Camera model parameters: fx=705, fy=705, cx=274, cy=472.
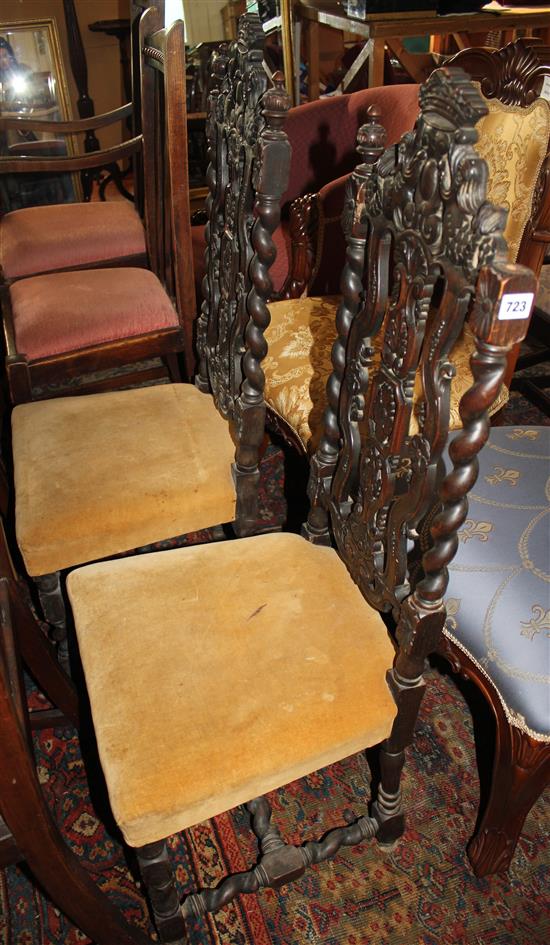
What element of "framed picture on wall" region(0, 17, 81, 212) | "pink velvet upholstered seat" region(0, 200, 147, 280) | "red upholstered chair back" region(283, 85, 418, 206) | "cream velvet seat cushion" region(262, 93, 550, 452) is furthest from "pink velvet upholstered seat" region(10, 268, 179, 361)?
"framed picture on wall" region(0, 17, 81, 212)

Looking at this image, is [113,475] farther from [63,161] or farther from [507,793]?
[63,161]

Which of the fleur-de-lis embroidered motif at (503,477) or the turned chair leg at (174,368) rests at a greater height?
the fleur-de-lis embroidered motif at (503,477)

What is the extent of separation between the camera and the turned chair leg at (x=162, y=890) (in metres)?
0.92

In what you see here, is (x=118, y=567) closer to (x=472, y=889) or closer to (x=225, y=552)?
(x=225, y=552)

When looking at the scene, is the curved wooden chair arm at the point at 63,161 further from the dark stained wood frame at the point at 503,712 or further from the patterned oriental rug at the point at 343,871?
the patterned oriental rug at the point at 343,871

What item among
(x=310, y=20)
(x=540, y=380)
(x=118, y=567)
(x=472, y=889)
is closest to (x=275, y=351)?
(x=118, y=567)

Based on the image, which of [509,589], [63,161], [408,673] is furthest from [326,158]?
[408,673]

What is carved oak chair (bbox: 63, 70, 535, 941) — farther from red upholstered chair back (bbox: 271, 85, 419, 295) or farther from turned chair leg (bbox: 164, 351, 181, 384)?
turned chair leg (bbox: 164, 351, 181, 384)

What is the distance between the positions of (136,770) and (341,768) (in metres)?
0.69

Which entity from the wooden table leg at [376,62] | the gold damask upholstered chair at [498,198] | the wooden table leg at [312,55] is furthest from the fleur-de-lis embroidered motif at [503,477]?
the wooden table leg at [312,55]

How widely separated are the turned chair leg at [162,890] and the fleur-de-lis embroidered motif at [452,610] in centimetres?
51

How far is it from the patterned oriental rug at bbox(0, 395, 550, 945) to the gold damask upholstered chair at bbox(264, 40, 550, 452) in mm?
688

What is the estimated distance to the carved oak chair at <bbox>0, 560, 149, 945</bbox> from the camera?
0.81 m

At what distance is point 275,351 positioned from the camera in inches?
63.3
